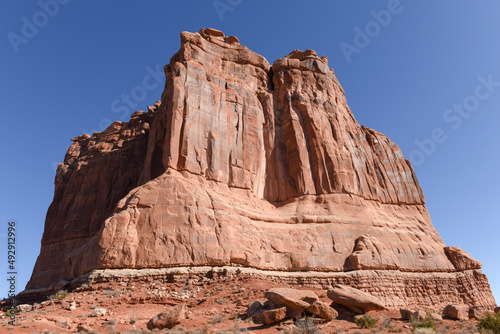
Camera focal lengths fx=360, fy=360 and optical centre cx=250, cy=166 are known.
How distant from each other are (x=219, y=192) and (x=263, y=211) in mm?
4264

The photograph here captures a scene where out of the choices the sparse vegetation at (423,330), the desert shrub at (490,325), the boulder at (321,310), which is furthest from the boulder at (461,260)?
the boulder at (321,310)

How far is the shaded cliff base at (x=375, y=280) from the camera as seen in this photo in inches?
803

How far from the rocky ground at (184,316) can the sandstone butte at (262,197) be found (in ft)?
6.50

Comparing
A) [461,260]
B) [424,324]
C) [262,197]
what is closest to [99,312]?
[424,324]

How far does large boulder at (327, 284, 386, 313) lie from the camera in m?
14.0

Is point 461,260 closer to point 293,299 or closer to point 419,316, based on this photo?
point 419,316

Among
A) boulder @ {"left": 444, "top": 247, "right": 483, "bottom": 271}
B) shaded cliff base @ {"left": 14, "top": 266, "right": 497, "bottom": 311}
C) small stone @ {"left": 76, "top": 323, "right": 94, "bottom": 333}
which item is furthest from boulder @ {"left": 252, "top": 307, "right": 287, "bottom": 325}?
boulder @ {"left": 444, "top": 247, "right": 483, "bottom": 271}

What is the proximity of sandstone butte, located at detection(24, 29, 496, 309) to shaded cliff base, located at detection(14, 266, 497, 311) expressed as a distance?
122 mm

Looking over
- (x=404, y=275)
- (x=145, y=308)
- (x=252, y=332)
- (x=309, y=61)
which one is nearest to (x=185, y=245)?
(x=145, y=308)

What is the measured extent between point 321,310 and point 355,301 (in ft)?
5.58

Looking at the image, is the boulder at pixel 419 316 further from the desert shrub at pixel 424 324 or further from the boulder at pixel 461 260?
the boulder at pixel 461 260

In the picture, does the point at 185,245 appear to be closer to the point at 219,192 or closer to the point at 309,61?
the point at 219,192

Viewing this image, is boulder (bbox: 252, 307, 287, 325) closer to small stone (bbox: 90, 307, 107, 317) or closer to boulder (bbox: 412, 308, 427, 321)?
boulder (bbox: 412, 308, 427, 321)

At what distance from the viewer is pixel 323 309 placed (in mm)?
13328
